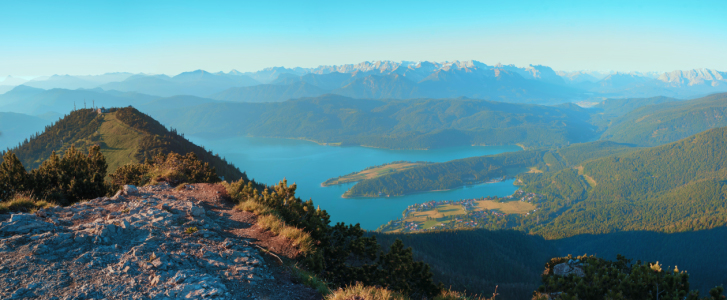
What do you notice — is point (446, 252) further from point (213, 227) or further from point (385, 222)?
point (213, 227)

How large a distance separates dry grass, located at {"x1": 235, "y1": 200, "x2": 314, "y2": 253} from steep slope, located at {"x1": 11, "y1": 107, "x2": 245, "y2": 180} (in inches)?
2888

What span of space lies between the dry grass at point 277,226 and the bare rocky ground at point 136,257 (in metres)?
0.31

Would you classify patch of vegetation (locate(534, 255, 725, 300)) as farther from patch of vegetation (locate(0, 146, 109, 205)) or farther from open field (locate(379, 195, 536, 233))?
open field (locate(379, 195, 536, 233))

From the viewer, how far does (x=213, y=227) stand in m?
12.9

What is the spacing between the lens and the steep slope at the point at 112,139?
86000 mm

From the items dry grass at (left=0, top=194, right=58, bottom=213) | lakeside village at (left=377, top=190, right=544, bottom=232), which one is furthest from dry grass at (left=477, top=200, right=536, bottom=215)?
dry grass at (left=0, top=194, right=58, bottom=213)

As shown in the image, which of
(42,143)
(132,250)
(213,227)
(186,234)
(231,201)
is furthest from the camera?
(42,143)

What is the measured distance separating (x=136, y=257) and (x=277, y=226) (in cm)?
485

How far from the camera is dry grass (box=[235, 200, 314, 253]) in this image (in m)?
12.1

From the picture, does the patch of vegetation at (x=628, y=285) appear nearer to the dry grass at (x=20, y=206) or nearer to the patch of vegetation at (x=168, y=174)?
the dry grass at (x=20, y=206)

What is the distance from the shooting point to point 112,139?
101125 mm

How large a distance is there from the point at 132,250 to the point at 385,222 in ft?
467

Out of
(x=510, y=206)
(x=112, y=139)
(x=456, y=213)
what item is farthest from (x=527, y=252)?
(x=112, y=139)

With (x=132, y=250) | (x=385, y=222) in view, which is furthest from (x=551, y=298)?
(x=385, y=222)
